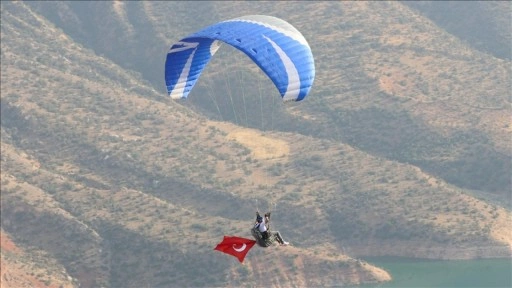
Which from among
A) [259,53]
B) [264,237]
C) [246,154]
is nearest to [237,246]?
[264,237]

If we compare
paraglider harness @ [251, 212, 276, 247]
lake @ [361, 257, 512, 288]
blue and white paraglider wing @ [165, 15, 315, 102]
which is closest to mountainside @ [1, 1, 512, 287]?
lake @ [361, 257, 512, 288]

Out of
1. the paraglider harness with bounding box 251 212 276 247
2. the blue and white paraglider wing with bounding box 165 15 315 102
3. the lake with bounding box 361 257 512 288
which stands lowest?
the lake with bounding box 361 257 512 288

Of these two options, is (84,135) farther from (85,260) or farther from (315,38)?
(315,38)

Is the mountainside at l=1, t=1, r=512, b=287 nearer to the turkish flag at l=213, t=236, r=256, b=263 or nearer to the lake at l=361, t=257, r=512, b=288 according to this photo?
the lake at l=361, t=257, r=512, b=288

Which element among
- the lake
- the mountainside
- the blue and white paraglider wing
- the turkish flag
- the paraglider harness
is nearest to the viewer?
the paraglider harness

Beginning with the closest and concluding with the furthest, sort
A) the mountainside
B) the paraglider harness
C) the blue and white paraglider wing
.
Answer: the paraglider harness, the blue and white paraglider wing, the mountainside

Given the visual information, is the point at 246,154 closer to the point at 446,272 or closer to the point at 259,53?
the point at 446,272
